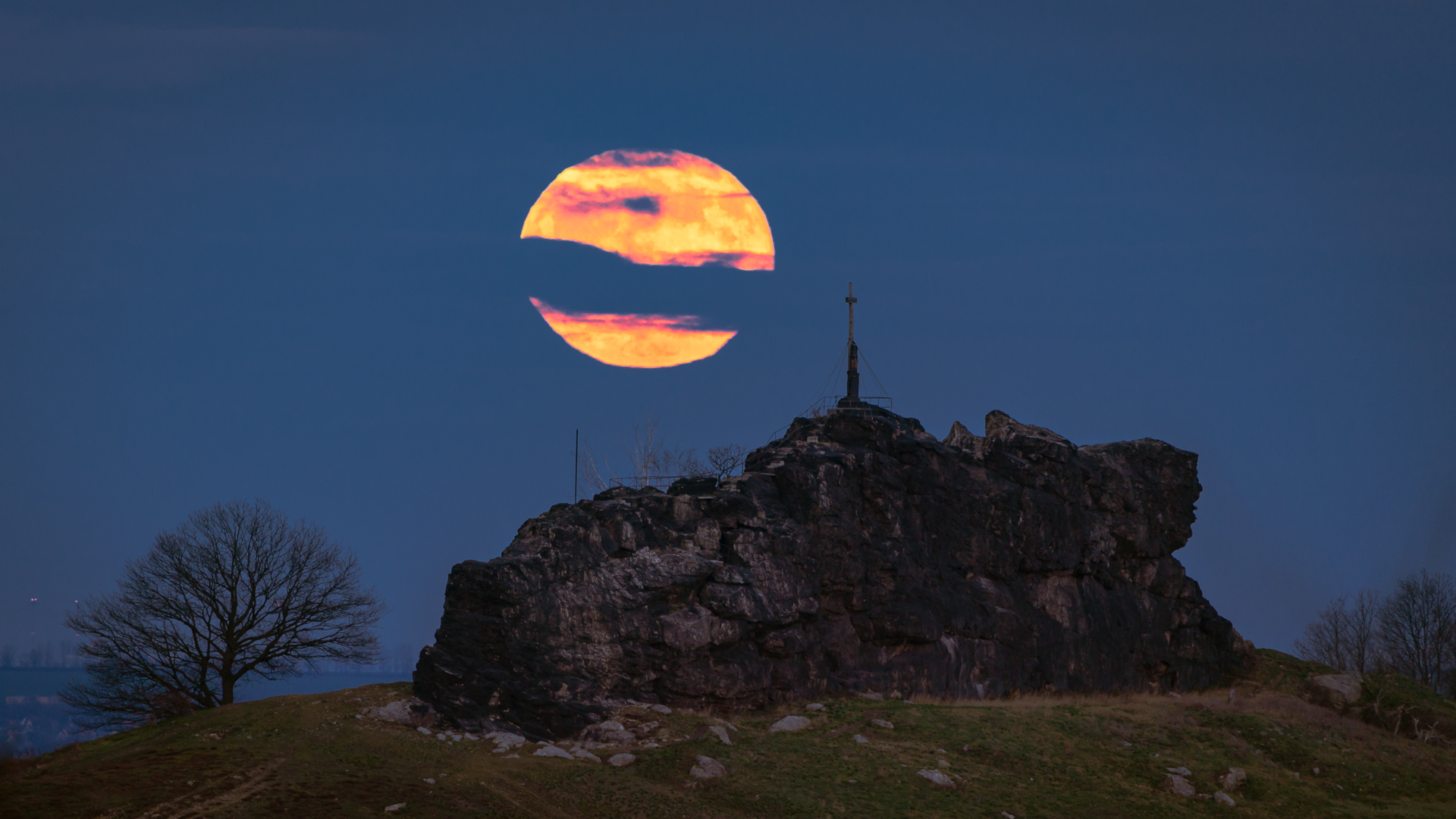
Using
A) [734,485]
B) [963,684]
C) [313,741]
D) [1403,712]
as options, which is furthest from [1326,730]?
[313,741]

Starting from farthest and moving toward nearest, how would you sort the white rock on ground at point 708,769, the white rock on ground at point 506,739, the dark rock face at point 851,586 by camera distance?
the dark rock face at point 851,586 → the white rock on ground at point 506,739 → the white rock on ground at point 708,769

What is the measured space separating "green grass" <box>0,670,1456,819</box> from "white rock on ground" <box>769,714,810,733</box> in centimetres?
51

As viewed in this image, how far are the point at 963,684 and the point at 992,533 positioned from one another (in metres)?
7.87

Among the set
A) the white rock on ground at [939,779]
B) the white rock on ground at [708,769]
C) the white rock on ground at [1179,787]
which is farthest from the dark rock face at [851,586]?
the white rock on ground at [1179,787]

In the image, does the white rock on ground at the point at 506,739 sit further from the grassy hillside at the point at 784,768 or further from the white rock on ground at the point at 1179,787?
the white rock on ground at the point at 1179,787

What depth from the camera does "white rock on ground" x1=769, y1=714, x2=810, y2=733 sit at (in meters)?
44.2

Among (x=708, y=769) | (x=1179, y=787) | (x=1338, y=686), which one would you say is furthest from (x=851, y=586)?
(x=1338, y=686)

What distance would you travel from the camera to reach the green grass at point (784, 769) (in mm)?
34812

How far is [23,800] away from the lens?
106 ft

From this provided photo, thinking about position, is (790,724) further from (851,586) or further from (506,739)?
(506,739)

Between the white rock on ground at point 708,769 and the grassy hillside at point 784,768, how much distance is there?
0.27m

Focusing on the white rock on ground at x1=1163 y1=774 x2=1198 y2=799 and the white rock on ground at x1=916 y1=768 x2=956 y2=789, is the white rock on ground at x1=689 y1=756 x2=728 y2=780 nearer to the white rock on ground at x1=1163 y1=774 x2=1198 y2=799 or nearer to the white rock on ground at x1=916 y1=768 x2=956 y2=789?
the white rock on ground at x1=916 y1=768 x2=956 y2=789

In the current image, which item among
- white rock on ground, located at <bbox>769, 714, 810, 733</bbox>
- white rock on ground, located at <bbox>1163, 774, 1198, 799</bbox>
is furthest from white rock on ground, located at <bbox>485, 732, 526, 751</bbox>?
white rock on ground, located at <bbox>1163, 774, 1198, 799</bbox>

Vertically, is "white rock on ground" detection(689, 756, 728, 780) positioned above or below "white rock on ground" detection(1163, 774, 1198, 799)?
above
